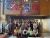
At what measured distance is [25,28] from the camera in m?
0.73

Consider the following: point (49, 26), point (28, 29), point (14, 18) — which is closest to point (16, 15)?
point (14, 18)

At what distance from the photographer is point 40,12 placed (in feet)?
2.38

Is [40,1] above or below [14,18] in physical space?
above

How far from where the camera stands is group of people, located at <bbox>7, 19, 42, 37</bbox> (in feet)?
2.37

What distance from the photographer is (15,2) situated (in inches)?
28.5

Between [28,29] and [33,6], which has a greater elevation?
[33,6]

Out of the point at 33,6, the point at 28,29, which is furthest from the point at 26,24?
the point at 33,6

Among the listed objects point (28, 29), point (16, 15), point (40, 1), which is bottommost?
point (28, 29)

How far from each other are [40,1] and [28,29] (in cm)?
23

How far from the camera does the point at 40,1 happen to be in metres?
0.73

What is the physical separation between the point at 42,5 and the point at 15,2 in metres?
0.20

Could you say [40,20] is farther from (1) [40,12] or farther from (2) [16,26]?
(2) [16,26]

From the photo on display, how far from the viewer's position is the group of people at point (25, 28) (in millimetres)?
722

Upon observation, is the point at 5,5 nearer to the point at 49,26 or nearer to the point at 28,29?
the point at 28,29
